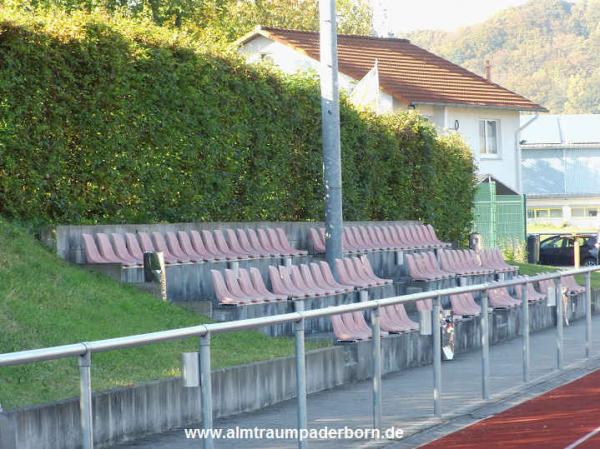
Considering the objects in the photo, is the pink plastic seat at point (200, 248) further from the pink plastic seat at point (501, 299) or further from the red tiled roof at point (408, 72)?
the red tiled roof at point (408, 72)

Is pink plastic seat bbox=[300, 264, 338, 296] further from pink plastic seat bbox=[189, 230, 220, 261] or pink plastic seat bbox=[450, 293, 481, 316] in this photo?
pink plastic seat bbox=[450, 293, 481, 316]

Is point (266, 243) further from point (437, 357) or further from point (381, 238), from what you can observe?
point (437, 357)

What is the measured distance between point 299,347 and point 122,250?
315 inches

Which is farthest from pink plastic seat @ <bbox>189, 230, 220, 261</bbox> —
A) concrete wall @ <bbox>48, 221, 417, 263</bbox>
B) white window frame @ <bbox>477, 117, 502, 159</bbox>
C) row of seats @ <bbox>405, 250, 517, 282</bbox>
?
white window frame @ <bbox>477, 117, 502, 159</bbox>

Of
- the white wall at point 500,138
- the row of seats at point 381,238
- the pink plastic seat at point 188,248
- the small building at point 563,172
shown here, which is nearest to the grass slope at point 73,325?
the pink plastic seat at point 188,248

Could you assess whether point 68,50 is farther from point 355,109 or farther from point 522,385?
point 355,109

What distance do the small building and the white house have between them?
48.4 m

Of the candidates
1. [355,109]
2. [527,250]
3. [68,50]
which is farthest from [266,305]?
[527,250]

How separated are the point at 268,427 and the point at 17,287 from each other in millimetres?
6092

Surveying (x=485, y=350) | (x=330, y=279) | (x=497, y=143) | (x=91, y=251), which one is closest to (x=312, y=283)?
(x=330, y=279)

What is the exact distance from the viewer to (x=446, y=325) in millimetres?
13078

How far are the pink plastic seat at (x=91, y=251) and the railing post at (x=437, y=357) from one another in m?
5.57

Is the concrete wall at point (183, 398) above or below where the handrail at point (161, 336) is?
below

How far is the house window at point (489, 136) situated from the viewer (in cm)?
5484
